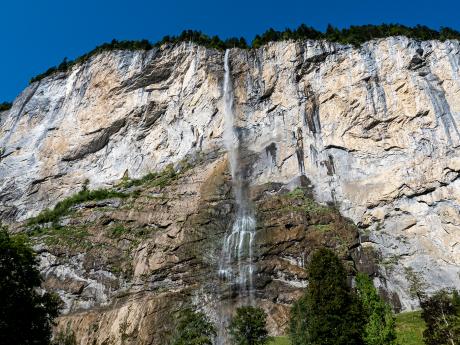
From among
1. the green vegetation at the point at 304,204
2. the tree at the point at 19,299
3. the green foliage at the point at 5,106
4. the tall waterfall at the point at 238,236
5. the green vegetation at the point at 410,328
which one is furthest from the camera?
the green foliage at the point at 5,106

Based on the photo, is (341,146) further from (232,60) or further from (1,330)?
(1,330)

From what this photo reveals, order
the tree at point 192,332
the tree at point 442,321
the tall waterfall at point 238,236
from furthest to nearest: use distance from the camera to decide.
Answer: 1. the tall waterfall at point 238,236
2. the tree at point 192,332
3. the tree at point 442,321

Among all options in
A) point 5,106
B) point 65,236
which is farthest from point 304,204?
point 5,106

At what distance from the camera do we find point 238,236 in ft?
125

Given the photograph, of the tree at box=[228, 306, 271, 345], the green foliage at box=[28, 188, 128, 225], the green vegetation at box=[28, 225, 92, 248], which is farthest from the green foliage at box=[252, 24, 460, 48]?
the tree at box=[228, 306, 271, 345]

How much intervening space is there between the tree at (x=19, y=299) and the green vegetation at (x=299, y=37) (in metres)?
42.0

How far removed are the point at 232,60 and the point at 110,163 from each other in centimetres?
1847

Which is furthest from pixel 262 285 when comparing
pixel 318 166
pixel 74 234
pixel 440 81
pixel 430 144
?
pixel 440 81

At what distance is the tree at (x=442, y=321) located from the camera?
912 inches

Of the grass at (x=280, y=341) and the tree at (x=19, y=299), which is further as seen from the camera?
the grass at (x=280, y=341)

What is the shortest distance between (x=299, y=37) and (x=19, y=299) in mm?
44000

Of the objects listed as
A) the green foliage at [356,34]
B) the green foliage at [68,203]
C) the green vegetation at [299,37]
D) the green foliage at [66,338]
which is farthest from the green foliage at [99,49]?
the green foliage at [66,338]

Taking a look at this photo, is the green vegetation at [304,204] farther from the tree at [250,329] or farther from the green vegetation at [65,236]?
the green vegetation at [65,236]

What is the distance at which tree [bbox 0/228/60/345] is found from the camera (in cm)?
1477
